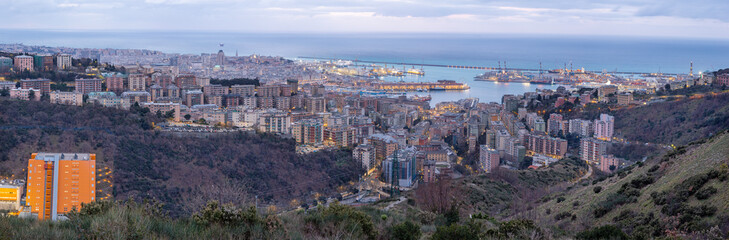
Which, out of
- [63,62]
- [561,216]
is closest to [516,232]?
[561,216]

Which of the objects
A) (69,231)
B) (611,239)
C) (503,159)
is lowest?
(503,159)

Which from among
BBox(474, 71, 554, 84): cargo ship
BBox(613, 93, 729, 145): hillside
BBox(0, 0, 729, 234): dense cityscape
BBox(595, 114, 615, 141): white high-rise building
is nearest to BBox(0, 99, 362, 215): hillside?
BBox(0, 0, 729, 234): dense cityscape

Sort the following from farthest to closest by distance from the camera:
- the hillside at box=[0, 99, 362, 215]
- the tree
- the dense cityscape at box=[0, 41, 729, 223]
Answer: the tree → the dense cityscape at box=[0, 41, 729, 223] → the hillside at box=[0, 99, 362, 215]

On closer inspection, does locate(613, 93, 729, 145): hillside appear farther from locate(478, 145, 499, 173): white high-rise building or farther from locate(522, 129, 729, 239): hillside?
locate(522, 129, 729, 239): hillside

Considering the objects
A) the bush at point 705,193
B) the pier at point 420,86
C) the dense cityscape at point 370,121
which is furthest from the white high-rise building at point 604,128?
the pier at point 420,86

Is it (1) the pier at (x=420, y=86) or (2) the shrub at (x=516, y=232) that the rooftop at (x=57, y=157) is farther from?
(1) the pier at (x=420, y=86)

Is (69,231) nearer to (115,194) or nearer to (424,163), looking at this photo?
(115,194)

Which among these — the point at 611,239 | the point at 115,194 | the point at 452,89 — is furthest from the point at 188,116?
the point at 452,89
